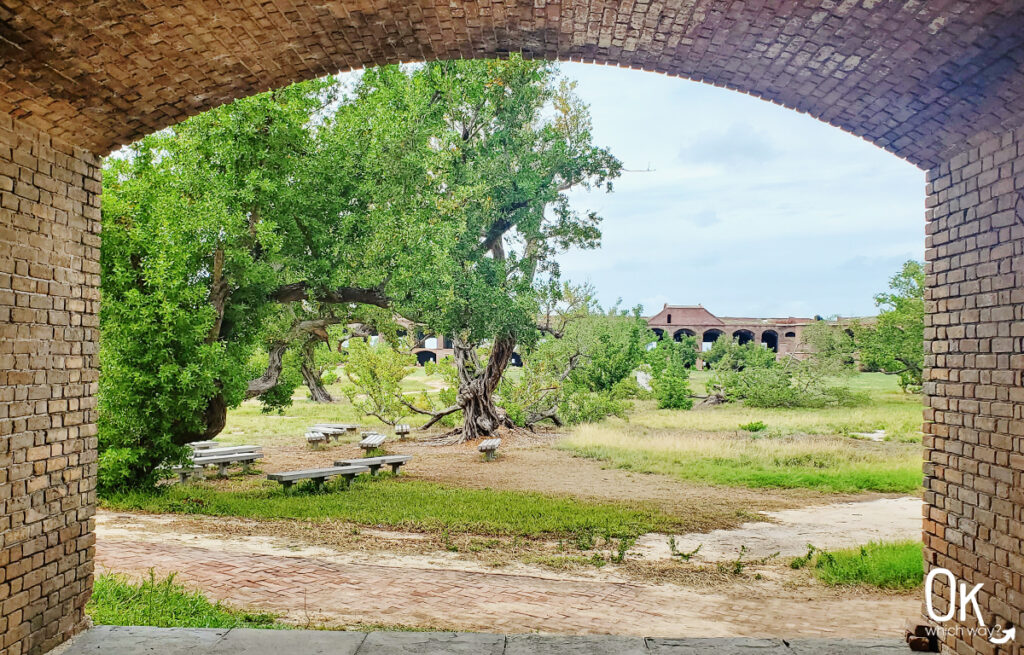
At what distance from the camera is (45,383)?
4.18 metres

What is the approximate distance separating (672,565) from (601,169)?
35.8 feet

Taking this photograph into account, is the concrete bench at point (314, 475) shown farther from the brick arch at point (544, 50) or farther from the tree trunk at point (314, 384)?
the tree trunk at point (314, 384)

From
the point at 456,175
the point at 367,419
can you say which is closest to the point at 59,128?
the point at 456,175

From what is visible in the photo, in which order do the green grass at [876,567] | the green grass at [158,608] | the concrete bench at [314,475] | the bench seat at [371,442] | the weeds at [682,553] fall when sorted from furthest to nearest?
the bench seat at [371,442], the concrete bench at [314,475], the weeds at [682,553], the green grass at [876,567], the green grass at [158,608]

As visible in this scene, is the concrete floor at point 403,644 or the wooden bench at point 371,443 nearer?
the concrete floor at point 403,644

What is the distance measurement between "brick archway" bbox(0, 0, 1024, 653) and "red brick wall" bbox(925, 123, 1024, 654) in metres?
0.01

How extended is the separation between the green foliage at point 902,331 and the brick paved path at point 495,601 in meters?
22.0

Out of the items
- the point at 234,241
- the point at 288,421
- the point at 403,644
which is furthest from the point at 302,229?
the point at 288,421

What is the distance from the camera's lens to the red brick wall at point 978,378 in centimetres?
367

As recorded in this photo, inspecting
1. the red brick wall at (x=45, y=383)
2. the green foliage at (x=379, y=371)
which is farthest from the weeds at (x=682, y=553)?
the green foliage at (x=379, y=371)

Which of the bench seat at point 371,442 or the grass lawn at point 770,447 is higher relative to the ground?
the bench seat at point 371,442

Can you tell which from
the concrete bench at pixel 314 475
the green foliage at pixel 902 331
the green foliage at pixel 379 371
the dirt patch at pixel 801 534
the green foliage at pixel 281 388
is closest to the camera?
the dirt patch at pixel 801 534

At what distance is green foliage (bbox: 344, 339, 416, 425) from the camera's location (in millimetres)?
18641

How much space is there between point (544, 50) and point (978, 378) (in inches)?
132
